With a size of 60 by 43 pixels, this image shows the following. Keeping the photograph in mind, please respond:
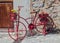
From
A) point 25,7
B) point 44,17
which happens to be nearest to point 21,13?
point 25,7

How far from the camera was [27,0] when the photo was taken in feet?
31.0

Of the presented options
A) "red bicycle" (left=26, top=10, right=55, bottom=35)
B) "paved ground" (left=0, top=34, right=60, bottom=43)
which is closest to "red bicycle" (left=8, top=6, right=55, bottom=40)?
"red bicycle" (left=26, top=10, right=55, bottom=35)

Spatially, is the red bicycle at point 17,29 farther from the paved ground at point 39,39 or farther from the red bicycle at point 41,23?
the red bicycle at point 41,23

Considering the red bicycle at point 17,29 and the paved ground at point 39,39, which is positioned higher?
the red bicycle at point 17,29

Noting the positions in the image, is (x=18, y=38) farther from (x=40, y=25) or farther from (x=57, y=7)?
(x=57, y=7)

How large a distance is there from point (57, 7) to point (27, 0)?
1.06 m

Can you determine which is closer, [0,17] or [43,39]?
[43,39]

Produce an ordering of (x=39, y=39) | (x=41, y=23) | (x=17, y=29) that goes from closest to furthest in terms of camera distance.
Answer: (x=17, y=29) < (x=39, y=39) < (x=41, y=23)

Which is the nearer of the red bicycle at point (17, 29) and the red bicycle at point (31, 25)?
the red bicycle at point (17, 29)

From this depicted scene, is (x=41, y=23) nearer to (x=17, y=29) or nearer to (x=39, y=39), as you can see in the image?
(x=39, y=39)

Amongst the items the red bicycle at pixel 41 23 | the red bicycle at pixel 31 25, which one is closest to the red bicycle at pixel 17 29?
the red bicycle at pixel 31 25

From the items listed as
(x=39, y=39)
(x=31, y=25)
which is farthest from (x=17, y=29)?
(x=39, y=39)

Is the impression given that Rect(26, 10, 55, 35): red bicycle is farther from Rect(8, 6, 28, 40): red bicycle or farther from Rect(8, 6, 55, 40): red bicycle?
Rect(8, 6, 28, 40): red bicycle

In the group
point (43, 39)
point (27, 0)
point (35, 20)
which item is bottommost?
point (43, 39)
